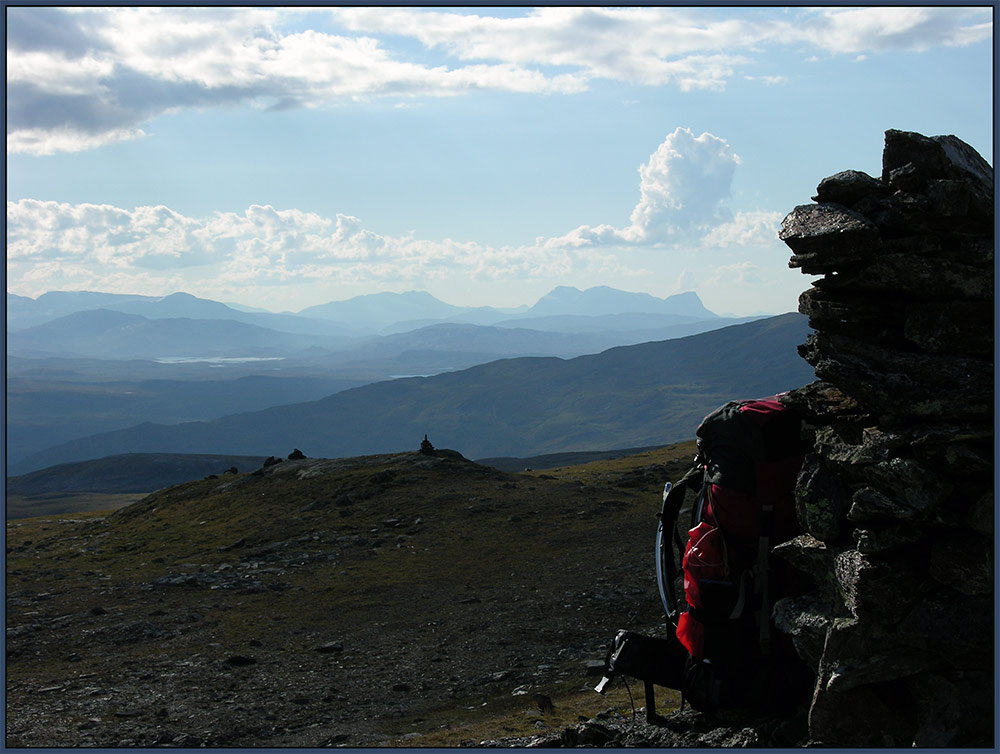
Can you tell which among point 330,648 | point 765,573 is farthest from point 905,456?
point 330,648

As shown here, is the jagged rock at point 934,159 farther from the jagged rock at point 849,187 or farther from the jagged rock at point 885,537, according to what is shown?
the jagged rock at point 885,537

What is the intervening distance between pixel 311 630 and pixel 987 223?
20839 millimetres

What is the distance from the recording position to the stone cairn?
901cm

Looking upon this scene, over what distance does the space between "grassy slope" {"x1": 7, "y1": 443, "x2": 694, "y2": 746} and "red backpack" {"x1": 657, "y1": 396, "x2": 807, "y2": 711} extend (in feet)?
15.7

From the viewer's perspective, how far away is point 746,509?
11250 mm

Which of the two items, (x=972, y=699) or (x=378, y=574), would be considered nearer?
(x=972, y=699)

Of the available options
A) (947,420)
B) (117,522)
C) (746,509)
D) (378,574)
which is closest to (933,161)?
(947,420)

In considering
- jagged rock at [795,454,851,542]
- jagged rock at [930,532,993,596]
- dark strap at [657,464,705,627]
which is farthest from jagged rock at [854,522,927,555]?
dark strap at [657,464,705,627]

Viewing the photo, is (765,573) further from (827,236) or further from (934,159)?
(934,159)

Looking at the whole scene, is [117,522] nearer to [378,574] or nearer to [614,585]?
[378,574]

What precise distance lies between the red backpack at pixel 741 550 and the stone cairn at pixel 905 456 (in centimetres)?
82

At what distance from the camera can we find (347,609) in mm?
26562

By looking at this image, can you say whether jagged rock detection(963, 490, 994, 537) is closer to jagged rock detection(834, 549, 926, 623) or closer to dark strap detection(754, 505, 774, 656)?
jagged rock detection(834, 549, 926, 623)

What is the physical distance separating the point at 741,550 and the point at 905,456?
114 inches
